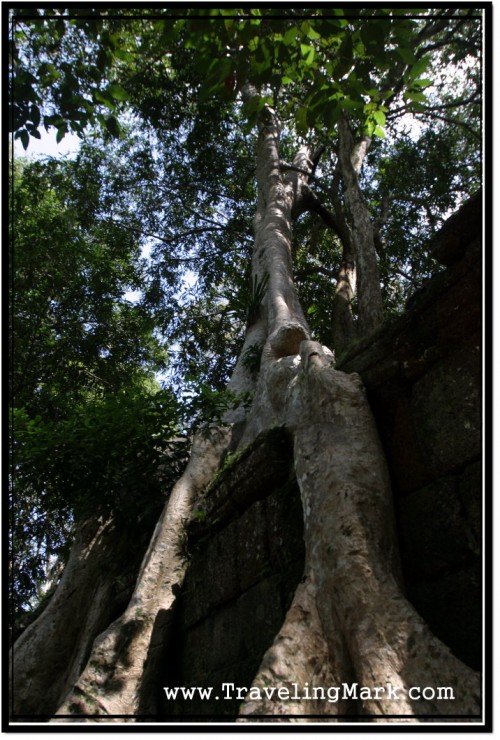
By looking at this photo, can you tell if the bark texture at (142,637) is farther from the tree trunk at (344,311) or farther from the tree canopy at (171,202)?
the tree trunk at (344,311)

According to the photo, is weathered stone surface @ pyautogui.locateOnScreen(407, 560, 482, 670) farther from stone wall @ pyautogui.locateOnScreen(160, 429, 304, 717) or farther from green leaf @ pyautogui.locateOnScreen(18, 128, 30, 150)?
green leaf @ pyautogui.locateOnScreen(18, 128, 30, 150)

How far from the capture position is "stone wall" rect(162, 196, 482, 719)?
81.3 inches

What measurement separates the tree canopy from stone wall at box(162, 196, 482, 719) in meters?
1.26

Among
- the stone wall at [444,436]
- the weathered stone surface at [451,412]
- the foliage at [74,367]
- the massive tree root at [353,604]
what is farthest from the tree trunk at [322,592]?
the foliage at [74,367]

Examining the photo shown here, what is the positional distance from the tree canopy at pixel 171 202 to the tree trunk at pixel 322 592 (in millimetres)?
708

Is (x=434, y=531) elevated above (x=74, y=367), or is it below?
below

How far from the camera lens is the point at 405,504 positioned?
92.5 inches

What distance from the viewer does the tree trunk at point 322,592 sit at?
1.80m

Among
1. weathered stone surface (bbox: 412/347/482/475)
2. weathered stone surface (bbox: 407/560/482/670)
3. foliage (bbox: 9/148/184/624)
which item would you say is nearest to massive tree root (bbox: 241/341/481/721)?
weathered stone surface (bbox: 407/560/482/670)

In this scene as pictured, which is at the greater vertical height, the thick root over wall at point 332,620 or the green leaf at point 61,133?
the green leaf at point 61,133

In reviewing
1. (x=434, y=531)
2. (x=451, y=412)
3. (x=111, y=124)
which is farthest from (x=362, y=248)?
(x=434, y=531)

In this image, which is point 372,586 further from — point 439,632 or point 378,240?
point 378,240

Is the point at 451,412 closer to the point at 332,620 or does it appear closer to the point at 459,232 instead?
the point at 459,232

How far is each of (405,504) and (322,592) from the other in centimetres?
51
